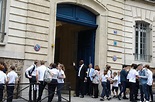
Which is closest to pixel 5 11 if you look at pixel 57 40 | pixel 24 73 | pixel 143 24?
pixel 24 73

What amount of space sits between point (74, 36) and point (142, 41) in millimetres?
4474

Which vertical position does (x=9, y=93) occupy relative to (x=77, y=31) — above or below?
below

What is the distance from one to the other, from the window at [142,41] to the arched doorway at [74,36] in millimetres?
3292

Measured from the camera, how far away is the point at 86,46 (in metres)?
16.4

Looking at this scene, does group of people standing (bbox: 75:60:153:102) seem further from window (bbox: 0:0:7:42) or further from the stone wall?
window (bbox: 0:0:7:42)

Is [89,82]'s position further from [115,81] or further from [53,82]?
[53,82]

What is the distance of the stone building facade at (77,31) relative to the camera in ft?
40.6

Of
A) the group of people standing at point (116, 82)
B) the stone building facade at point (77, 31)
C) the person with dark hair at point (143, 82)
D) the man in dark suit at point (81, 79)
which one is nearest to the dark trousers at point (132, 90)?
the group of people standing at point (116, 82)

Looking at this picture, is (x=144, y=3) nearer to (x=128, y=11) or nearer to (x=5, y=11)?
(x=128, y=11)

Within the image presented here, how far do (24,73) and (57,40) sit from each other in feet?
24.0

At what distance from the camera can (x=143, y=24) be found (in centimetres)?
1797

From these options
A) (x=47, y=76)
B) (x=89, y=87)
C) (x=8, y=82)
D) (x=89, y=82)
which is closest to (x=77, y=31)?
(x=89, y=82)

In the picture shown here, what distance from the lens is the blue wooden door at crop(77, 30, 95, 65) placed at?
15875mm

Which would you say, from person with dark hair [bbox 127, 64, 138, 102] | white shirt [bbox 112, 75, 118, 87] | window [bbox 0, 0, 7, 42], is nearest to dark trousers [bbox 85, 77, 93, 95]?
white shirt [bbox 112, 75, 118, 87]
